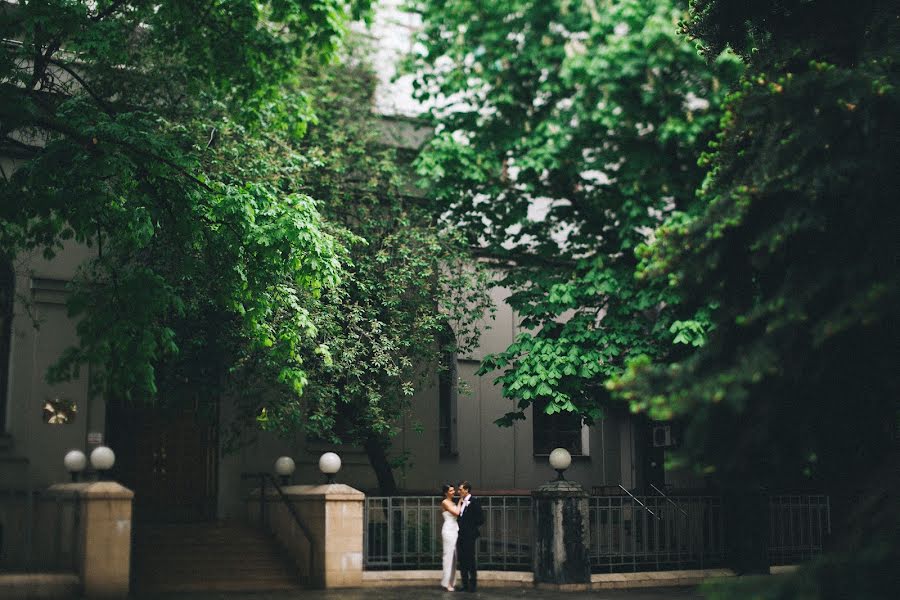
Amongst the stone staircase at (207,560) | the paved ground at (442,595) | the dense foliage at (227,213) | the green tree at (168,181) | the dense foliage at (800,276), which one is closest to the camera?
the dense foliage at (800,276)

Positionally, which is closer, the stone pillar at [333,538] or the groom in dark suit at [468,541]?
the groom in dark suit at [468,541]

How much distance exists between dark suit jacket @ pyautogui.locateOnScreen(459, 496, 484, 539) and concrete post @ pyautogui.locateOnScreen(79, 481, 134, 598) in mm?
5025

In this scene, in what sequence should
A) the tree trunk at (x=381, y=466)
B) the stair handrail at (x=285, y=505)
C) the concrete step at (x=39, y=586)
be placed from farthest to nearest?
1. the tree trunk at (x=381, y=466)
2. the stair handrail at (x=285, y=505)
3. the concrete step at (x=39, y=586)

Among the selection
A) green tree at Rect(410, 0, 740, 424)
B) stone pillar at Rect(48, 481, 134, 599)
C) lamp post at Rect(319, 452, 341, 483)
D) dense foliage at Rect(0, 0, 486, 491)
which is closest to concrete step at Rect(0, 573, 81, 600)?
stone pillar at Rect(48, 481, 134, 599)

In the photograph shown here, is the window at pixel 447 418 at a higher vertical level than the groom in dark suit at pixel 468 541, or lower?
higher

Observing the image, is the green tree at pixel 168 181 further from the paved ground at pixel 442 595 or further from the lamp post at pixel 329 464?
the paved ground at pixel 442 595

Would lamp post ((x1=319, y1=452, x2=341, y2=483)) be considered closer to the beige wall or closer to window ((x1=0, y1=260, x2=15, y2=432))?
the beige wall

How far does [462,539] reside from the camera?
1492 cm

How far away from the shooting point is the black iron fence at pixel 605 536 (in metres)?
15.9

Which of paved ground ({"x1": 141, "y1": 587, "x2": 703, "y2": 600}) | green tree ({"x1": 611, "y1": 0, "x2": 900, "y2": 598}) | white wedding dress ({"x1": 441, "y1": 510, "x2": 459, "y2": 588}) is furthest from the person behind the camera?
white wedding dress ({"x1": 441, "y1": 510, "x2": 459, "y2": 588})

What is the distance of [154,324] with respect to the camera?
38.7 feet

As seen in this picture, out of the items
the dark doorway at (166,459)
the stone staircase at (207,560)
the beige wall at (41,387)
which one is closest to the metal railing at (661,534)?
the stone staircase at (207,560)

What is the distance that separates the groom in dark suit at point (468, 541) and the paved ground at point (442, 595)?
0.27 metres

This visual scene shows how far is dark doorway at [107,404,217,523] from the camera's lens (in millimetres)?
19047
